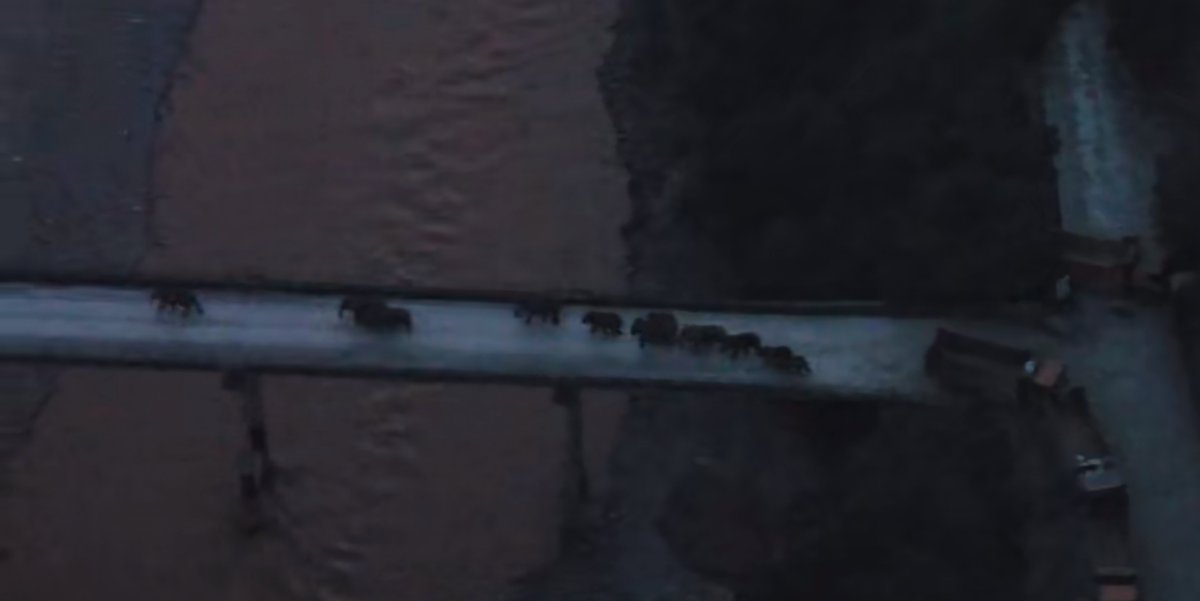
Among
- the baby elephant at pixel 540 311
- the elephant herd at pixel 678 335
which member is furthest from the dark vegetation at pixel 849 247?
the baby elephant at pixel 540 311

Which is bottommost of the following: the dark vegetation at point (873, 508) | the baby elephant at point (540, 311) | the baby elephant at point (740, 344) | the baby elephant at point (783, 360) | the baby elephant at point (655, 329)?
the dark vegetation at point (873, 508)

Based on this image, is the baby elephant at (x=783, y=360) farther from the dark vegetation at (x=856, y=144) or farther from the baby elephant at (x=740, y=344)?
the dark vegetation at (x=856, y=144)

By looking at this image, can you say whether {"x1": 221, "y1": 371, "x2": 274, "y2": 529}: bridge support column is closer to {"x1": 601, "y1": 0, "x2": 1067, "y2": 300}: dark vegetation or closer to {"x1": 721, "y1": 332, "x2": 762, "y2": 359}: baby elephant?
{"x1": 721, "y1": 332, "x2": 762, "y2": 359}: baby elephant

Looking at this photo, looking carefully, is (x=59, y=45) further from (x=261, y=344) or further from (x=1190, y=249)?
(x=1190, y=249)

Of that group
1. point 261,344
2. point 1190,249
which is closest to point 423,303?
point 261,344

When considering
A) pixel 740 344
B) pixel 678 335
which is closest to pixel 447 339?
pixel 678 335

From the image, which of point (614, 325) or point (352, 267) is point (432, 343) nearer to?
point (614, 325)

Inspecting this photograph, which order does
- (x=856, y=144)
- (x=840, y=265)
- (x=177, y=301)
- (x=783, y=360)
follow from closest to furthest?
(x=783, y=360)
(x=177, y=301)
(x=840, y=265)
(x=856, y=144)
